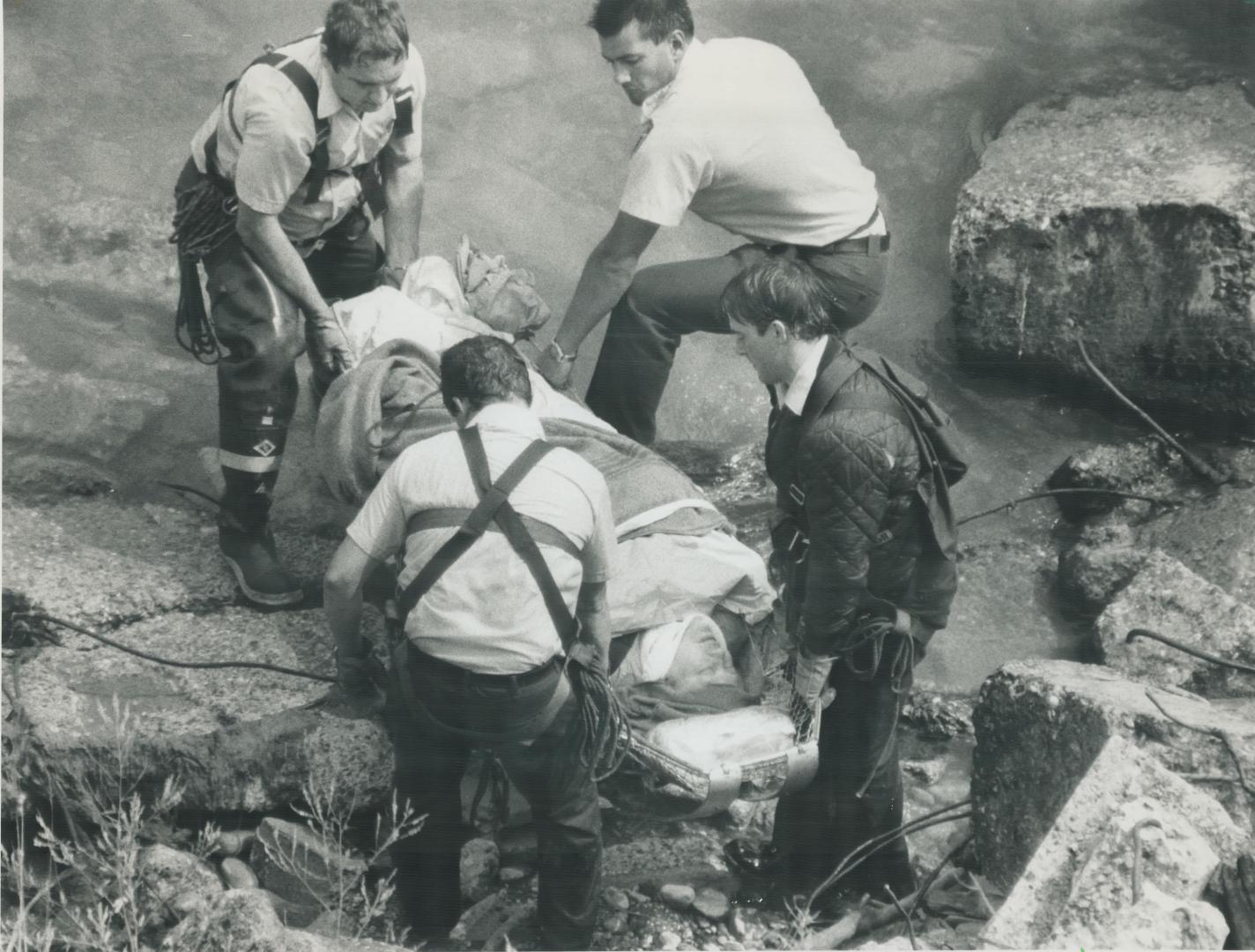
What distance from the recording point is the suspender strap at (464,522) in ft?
11.8

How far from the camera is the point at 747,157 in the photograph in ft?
15.3

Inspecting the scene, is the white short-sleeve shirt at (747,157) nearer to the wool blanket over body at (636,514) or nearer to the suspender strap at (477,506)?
the wool blanket over body at (636,514)

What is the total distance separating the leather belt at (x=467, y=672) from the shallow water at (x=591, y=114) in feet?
8.08

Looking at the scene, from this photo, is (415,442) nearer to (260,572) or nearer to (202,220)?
(260,572)

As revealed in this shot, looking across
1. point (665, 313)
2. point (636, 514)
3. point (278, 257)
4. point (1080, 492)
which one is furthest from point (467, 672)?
point (1080, 492)

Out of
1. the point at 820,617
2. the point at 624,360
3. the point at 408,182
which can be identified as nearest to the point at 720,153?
the point at 624,360

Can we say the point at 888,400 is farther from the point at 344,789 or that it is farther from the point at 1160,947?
the point at 344,789

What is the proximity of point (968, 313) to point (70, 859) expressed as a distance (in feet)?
12.9

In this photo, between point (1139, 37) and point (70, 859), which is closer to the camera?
point (70, 859)

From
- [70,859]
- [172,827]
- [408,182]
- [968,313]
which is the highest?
[408,182]

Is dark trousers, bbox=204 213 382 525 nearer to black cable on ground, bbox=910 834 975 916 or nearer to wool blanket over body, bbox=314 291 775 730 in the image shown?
wool blanket over body, bbox=314 291 775 730

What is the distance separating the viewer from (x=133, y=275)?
628cm

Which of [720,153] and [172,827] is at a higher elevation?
[720,153]

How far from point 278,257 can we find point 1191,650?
287 cm
